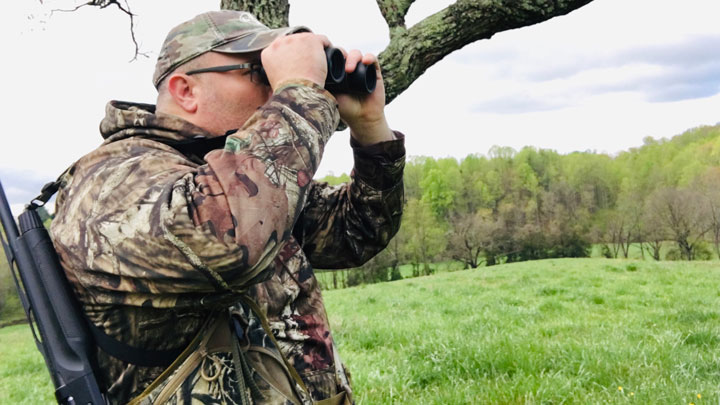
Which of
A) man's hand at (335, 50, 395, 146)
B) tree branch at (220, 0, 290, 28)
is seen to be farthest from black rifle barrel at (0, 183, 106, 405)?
tree branch at (220, 0, 290, 28)

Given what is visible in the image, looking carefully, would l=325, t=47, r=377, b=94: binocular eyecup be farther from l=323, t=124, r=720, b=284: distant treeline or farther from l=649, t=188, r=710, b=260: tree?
l=649, t=188, r=710, b=260: tree

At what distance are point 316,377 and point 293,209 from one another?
2.54 ft

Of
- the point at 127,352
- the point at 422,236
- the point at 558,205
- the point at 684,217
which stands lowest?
the point at 422,236

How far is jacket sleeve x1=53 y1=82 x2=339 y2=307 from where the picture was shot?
146cm

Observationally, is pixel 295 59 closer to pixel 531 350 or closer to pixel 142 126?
pixel 142 126

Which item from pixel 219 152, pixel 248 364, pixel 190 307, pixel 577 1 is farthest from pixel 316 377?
pixel 577 1

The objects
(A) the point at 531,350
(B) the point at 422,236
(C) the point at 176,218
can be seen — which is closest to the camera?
(C) the point at 176,218

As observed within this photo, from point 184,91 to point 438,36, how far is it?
262 cm

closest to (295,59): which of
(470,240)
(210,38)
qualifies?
(210,38)

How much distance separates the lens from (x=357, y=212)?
2594mm

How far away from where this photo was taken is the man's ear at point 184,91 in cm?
195

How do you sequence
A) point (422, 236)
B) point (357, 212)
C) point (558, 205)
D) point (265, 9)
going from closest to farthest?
1. point (357, 212)
2. point (265, 9)
3. point (422, 236)
4. point (558, 205)

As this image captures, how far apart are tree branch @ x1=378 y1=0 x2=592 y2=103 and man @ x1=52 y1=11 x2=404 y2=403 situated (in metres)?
2.00

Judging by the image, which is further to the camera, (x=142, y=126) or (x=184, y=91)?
(x=184, y=91)
